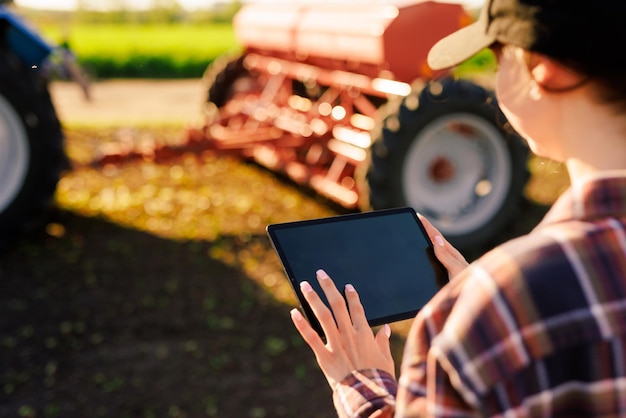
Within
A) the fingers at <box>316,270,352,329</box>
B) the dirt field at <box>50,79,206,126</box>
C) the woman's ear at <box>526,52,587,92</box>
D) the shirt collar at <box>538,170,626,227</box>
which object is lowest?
the dirt field at <box>50,79,206,126</box>

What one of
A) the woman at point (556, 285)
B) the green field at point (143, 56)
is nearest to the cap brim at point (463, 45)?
the woman at point (556, 285)

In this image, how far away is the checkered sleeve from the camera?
1189 millimetres

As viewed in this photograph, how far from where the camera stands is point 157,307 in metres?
3.99

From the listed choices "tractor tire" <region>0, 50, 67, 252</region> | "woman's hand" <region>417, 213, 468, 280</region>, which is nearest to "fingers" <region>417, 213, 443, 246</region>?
"woman's hand" <region>417, 213, 468, 280</region>

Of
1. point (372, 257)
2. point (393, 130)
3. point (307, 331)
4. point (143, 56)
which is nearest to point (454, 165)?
point (393, 130)

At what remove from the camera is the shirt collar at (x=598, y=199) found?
0.86 meters

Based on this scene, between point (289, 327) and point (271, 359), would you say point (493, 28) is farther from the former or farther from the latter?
point (289, 327)

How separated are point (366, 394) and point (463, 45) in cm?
53

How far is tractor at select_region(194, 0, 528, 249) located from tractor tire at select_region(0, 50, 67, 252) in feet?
3.26

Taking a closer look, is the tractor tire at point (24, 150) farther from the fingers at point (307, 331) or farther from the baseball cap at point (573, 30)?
the baseball cap at point (573, 30)

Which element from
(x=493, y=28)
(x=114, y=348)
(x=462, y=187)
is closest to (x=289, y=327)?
(x=114, y=348)

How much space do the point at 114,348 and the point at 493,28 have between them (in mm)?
2957

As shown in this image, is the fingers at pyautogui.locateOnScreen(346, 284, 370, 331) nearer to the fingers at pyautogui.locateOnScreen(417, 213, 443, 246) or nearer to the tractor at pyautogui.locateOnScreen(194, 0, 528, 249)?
the fingers at pyautogui.locateOnScreen(417, 213, 443, 246)

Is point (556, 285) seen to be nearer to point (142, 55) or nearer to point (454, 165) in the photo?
point (454, 165)
